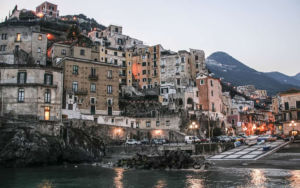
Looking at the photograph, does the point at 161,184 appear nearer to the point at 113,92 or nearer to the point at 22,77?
the point at 22,77

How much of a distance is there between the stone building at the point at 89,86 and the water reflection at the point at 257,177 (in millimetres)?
38974

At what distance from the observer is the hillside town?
5616cm

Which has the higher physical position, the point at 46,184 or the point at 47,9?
the point at 47,9

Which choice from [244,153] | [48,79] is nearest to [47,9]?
[48,79]

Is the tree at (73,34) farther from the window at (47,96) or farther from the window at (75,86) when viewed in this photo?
the window at (47,96)

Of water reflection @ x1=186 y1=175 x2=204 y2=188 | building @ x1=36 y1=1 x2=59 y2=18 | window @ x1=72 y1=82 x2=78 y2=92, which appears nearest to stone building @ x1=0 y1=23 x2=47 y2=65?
window @ x1=72 y1=82 x2=78 y2=92

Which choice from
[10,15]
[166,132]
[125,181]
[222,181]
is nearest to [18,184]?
[125,181]

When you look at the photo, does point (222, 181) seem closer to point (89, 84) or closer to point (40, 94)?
point (40, 94)

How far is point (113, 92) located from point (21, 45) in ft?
88.6

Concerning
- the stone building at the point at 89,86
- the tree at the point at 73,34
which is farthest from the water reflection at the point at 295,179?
the tree at the point at 73,34

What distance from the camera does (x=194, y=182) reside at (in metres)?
30.9

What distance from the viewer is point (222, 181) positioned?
3059cm

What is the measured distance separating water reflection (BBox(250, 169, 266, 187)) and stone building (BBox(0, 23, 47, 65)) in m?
60.3

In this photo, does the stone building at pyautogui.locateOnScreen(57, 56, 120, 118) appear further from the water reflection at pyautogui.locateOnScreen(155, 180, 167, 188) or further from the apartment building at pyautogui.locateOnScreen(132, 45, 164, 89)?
the water reflection at pyautogui.locateOnScreen(155, 180, 167, 188)
